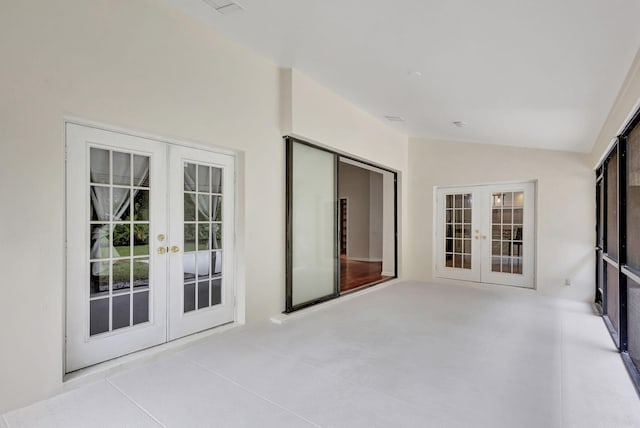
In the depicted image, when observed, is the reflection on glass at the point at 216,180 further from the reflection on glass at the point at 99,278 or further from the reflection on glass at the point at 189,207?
the reflection on glass at the point at 99,278

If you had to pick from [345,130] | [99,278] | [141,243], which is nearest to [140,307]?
[99,278]

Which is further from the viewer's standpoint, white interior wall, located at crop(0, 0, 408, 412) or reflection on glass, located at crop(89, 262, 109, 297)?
reflection on glass, located at crop(89, 262, 109, 297)

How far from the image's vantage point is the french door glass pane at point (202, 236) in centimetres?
357

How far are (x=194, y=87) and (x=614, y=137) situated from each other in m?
4.10

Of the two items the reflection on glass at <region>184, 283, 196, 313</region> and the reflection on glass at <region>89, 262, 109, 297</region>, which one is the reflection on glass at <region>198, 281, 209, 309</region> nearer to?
the reflection on glass at <region>184, 283, 196, 313</region>

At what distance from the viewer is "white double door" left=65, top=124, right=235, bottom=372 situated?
2.77m

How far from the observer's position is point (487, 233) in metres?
6.47

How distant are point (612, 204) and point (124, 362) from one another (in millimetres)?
5197

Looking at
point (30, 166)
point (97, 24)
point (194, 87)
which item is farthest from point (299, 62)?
point (30, 166)

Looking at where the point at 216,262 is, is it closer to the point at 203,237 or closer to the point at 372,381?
the point at 203,237

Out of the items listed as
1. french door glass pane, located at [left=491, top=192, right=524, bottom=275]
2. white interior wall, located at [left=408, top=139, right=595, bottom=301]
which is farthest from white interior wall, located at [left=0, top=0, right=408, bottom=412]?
french door glass pane, located at [left=491, top=192, right=524, bottom=275]

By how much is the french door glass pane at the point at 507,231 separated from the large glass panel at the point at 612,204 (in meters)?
1.95

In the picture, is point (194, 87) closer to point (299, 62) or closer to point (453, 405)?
point (299, 62)

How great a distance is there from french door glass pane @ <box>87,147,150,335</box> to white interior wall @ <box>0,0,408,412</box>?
33cm
